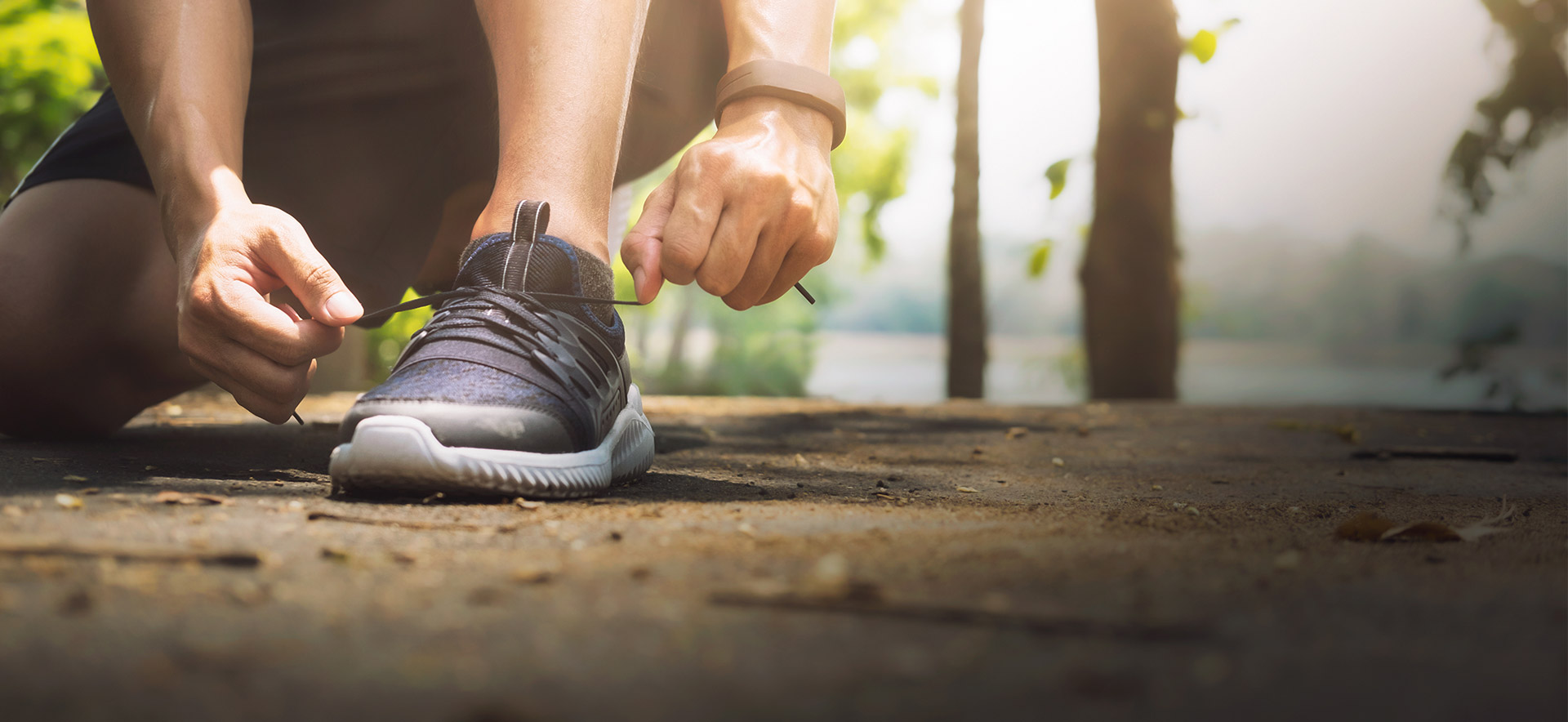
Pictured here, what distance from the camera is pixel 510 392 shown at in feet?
2.89

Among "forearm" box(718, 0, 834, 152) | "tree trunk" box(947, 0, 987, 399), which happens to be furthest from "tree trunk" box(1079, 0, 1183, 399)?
"forearm" box(718, 0, 834, 152)

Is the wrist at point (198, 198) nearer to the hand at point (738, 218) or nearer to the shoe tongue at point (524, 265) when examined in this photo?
the shoe tongue at point (524, 265)

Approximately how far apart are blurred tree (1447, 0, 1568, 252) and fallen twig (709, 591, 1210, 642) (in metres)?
4.36

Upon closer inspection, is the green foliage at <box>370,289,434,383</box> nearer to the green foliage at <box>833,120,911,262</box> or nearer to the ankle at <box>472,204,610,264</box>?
the green foliage at <box>833,120,911,262</box>

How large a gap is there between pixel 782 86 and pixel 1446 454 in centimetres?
Result: 133

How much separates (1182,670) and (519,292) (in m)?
0.75

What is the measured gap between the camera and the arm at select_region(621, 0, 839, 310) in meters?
0.97

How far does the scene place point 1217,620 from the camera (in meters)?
0.46

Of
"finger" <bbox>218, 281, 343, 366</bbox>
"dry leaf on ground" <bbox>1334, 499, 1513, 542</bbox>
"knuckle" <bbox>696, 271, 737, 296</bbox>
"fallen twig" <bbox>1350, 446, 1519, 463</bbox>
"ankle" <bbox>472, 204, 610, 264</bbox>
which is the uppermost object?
"ankle" <bbox>472, 204, 610, 264</bbox>

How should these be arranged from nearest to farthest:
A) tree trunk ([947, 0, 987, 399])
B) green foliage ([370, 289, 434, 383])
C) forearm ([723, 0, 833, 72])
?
forearm ([723, 0, 833, 72]), tree trunk ([947, 0, 987, 399]), green foliage ([370, 289, 434, 383])

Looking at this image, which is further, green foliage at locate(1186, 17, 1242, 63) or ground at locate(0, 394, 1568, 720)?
green foliage at locate(1186, 17, 1242, 63)

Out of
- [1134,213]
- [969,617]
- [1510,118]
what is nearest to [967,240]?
[1134,213]

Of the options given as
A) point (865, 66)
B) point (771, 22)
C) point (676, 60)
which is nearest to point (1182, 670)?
point (771, 22)

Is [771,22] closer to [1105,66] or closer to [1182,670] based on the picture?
[1182,670]
